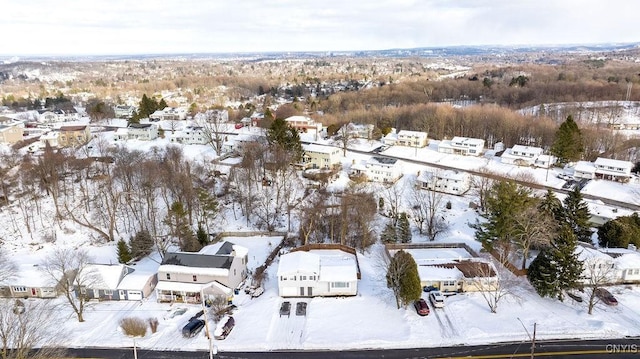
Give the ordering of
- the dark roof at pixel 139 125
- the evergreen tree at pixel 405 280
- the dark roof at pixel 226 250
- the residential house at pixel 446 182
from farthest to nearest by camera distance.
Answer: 1. the dark roof at pixel 139 125
2. the residential house at pixel 446 182
3. the dark roof at pixel 226 250
4. the evergreen tree at pixel 405 280

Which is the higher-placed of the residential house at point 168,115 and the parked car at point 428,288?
the residential house at point 168,115

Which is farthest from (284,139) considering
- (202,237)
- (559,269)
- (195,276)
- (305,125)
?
(559,269)

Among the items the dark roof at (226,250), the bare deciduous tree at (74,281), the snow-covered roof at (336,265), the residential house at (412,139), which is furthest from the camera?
the residential house at (412,139)

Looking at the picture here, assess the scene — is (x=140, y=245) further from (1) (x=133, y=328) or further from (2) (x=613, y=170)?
(2) (x=613, y=170)

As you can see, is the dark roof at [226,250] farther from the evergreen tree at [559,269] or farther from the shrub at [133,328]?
the evergreen tree at [559,269]

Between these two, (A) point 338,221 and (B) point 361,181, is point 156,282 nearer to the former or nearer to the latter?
(A) point 338,221

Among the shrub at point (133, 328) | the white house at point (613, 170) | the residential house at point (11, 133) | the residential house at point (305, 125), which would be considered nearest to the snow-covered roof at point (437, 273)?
the shrub at point (133, 328)

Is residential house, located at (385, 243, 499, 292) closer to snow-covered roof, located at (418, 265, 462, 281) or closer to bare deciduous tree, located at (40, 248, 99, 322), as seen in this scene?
snow-covered roof, located at (418, 265, 462, 281)
